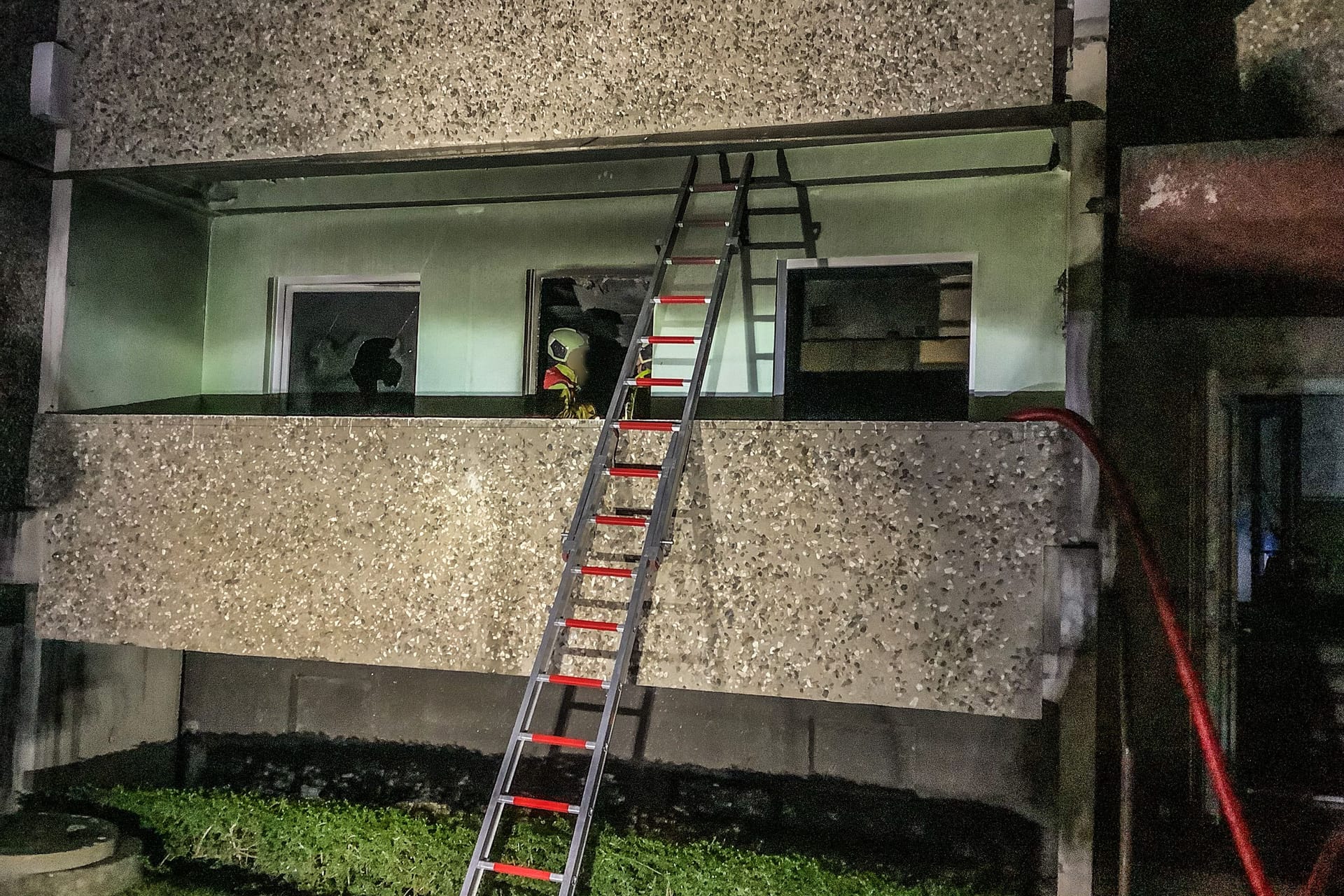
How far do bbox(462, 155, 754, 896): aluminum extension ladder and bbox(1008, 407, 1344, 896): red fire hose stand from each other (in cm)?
120

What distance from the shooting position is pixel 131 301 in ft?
14.1

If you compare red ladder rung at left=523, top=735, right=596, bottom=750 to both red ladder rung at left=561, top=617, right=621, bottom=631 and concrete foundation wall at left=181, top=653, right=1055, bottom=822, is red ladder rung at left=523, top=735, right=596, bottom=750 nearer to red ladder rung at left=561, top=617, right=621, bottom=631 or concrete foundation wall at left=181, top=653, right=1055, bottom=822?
red ladder rung at left=561, top=617, right=621, bottom=631

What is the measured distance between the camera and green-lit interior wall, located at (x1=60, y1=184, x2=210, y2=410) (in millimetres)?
3965

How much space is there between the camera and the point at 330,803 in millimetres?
3854

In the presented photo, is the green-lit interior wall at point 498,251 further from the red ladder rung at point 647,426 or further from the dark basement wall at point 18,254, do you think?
the red ladder rung at point 647,426

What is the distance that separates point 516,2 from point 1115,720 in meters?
3.51

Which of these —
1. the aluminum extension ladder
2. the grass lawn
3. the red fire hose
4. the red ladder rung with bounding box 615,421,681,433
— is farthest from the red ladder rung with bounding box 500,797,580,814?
the red fire hose

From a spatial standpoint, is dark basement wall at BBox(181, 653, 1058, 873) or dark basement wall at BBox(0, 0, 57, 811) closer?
dark basement wall at BBox(0, 0, 57, 811)

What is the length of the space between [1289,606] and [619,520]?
9.79ft

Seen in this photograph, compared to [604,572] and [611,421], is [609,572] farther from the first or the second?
[611,421]

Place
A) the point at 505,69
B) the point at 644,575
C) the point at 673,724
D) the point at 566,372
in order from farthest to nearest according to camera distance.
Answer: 1. the point at 673,724
2. the point at 566,372
3. the point at 505,69
4. the point at 644,575

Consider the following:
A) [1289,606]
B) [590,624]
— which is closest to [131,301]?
[590,624]

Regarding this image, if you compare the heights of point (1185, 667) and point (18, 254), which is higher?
point (18, 254)

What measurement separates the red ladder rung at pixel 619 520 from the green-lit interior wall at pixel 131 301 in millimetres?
2671
